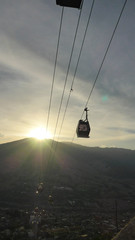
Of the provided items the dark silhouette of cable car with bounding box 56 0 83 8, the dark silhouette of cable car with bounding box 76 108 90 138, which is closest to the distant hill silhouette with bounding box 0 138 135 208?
the dark silhouette of cable car with bounding box 76 108 90 138

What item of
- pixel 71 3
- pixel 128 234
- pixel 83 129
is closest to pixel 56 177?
pixel 83 129

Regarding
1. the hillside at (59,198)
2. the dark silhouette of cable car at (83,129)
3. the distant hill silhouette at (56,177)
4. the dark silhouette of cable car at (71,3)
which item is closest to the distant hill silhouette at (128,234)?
the dark silhouette of cable car at (83,129)

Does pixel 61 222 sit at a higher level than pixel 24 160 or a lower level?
lower

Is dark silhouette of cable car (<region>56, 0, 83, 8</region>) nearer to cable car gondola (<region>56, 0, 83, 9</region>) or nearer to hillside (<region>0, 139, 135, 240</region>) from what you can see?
cable car gondola (<region>56, 0, 83, 9</region>)

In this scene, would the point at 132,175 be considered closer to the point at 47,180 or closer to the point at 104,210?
the point at 47,180

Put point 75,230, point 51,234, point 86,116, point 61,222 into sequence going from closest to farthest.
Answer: point 86,116 → point 51,234 → point 75,230 → point 61,222

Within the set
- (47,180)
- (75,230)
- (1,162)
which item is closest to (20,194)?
(47,180)

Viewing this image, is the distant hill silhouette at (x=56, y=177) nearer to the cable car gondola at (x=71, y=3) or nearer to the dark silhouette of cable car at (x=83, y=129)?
the dark silhouette of cable car at (x=83, y=129)

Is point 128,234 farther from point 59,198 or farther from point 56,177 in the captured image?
point 56,177

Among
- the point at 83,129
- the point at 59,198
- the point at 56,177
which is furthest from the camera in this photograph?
the point at 56,177
